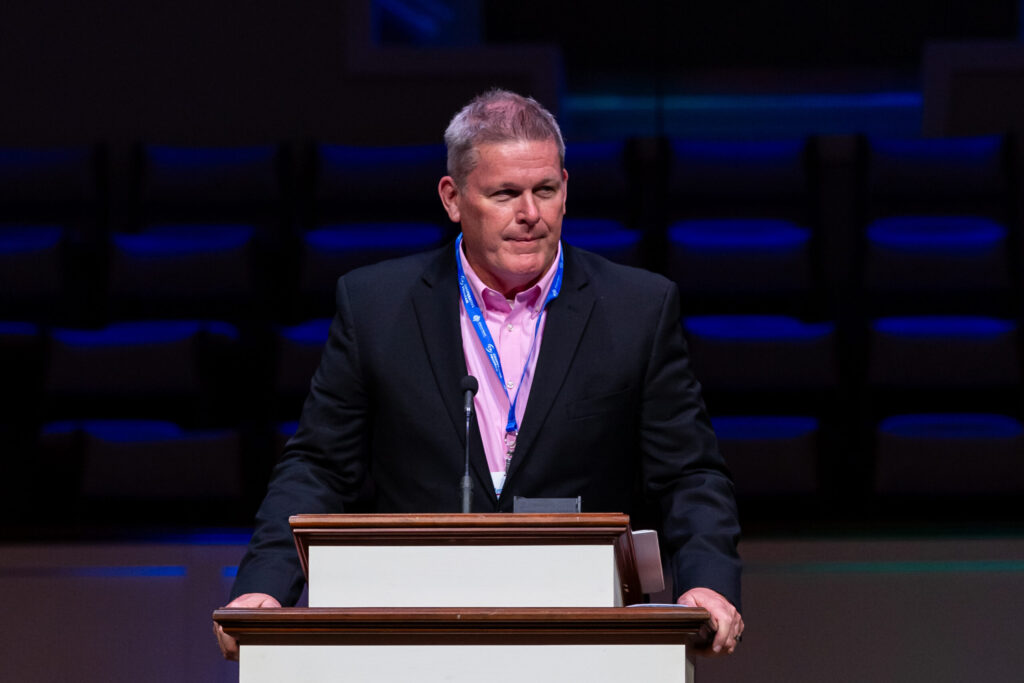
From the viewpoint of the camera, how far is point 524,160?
1147 millimetres

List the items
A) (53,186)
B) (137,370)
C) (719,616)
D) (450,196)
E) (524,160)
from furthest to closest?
1. (53,186)
2. (137,370)
3. (450,196)
4. (524,160)
5. (719,616)

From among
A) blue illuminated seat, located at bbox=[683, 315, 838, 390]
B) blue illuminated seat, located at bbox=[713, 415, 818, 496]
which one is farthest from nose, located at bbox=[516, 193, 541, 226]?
blue illuminated seat, located at bbox=[683, 315, 838, 390]

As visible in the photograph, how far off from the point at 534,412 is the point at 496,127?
0.83ft

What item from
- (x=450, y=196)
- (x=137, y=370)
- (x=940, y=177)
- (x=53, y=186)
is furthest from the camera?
(x=53, y=186)

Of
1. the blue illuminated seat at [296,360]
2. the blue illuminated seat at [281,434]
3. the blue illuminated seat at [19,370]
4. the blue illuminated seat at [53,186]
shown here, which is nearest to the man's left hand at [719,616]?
the blue illuminated seat at [281,434]

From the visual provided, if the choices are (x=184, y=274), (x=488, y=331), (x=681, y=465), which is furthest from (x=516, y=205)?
(x=184, y=274)

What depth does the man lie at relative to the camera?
1153 millimetres

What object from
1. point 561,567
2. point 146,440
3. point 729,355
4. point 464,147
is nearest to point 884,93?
point 729,355

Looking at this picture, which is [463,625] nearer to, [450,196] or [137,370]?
[450,196]

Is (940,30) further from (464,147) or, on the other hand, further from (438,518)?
(438,518)

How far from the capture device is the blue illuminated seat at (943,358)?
251cm

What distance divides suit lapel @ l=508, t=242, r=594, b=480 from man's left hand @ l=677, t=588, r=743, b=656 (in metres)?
0.21

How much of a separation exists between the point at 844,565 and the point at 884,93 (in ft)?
6.00

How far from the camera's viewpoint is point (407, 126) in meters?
3.14
